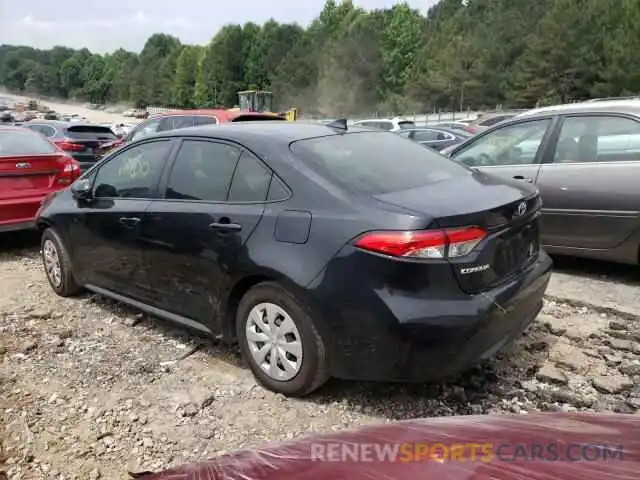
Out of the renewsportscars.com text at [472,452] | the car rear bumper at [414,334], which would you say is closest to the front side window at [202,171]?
the car rear bumper at [414,334]

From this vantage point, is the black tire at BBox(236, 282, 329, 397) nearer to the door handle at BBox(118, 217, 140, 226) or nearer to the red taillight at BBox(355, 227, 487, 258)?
the red taillight at BBox(355, 227, 487, 258)

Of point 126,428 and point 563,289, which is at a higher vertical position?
point 563,289

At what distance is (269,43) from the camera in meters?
104

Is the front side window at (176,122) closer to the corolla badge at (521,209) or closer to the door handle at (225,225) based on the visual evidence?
the door handle at (225,225)

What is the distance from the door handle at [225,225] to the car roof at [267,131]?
1.65 ft

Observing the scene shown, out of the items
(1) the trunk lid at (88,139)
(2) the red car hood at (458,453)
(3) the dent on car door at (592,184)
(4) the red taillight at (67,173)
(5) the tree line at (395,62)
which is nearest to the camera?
(2) the red car hood at (458,453)

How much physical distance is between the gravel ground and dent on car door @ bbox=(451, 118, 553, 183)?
159 centimetres

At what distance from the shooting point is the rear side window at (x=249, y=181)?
3.32 meters

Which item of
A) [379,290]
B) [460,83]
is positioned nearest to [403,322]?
[379,290]

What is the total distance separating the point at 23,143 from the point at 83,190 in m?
2.94

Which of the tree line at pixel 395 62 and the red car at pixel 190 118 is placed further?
the tree line at pixel 395 62

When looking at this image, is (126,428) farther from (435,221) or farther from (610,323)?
(610,323)

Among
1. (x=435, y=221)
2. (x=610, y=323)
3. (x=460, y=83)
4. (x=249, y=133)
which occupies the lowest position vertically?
(x=610, y=323)

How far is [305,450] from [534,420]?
0.69 m
